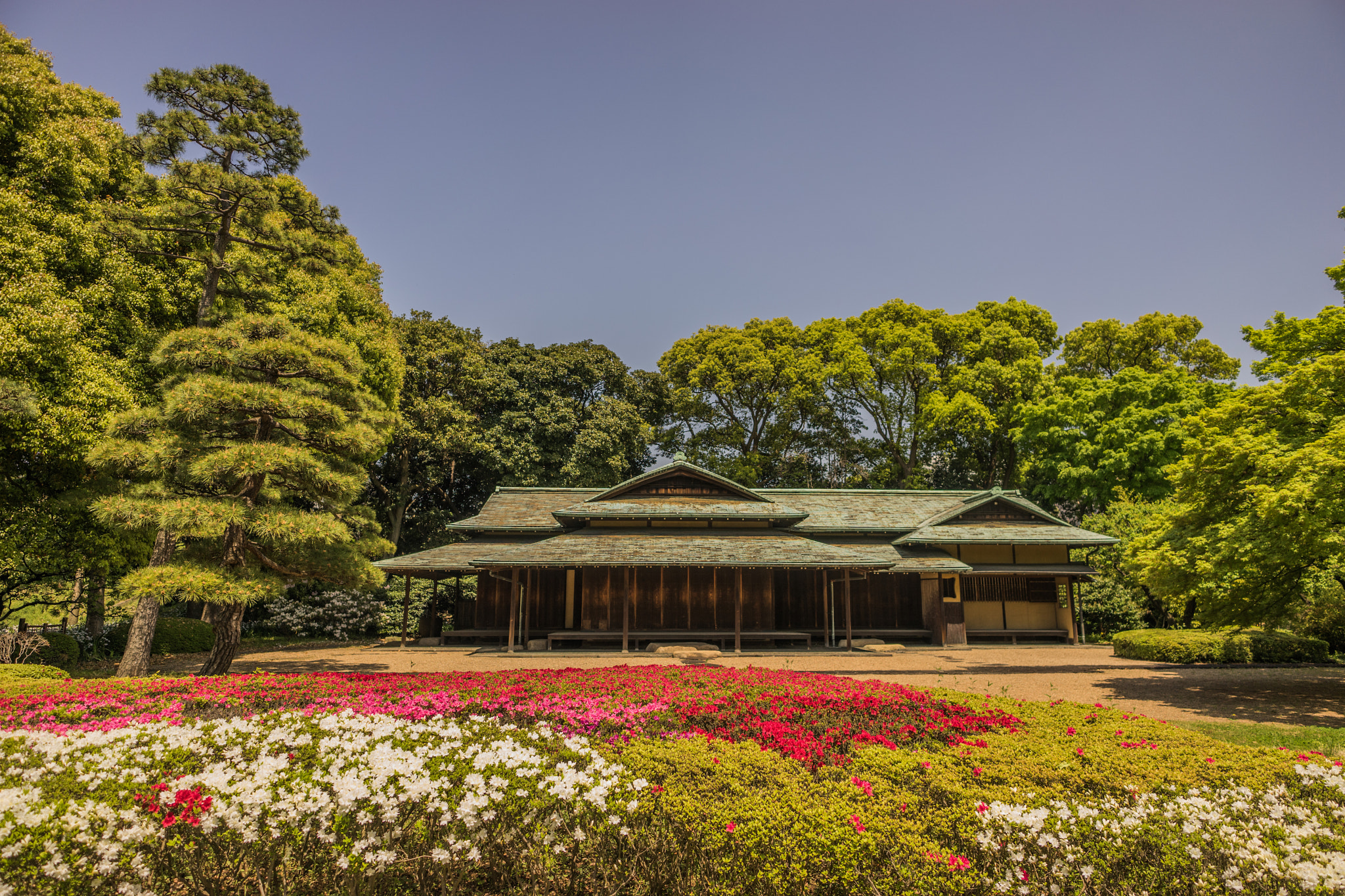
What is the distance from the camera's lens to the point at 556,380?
35.5 metres

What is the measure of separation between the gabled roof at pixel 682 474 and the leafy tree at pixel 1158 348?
23.0 metres

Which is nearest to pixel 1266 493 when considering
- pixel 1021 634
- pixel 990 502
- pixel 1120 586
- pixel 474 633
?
pixel 1021 634

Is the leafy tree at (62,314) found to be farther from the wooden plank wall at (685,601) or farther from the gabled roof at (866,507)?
the gabled roof at (866,507)

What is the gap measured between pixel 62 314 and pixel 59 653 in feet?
27.5

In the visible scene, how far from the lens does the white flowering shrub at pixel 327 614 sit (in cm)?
2512

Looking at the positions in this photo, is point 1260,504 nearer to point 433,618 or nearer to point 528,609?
point 528,609

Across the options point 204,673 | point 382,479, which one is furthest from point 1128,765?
point 382,479

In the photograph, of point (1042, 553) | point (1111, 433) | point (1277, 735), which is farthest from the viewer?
point (1111, 433)

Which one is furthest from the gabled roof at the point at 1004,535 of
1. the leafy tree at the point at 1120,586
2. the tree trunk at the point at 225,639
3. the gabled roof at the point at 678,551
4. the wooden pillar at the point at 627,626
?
the tree trunk at the point at 225,639

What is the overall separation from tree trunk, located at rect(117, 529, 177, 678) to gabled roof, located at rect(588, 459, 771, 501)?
1246cm

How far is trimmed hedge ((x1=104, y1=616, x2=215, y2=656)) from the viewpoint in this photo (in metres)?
19.0

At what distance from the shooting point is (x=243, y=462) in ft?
37.0

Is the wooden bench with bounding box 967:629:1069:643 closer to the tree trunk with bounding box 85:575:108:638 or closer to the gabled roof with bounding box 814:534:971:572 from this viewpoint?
the gabled roof with bounding box 814:534:971:572

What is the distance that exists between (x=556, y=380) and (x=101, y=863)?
32.6 metres
